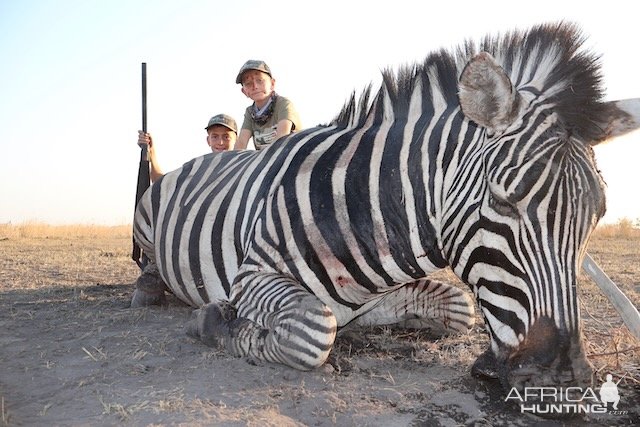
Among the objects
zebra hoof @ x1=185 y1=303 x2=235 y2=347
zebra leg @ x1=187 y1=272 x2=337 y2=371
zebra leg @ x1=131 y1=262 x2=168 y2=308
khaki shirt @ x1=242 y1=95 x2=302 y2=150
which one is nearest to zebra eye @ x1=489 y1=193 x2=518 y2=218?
zebra leg @ x1=187 y1=272 x2=337 y2=371

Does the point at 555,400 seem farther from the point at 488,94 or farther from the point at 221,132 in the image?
the point at 221,132

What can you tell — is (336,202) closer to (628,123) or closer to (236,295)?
(236,295)

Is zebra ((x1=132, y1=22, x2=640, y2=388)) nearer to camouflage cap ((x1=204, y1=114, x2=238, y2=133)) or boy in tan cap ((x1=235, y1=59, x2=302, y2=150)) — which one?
boy in tan cap ((x1=235, y1=59, x2=302, y2=150))

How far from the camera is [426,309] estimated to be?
4.01m

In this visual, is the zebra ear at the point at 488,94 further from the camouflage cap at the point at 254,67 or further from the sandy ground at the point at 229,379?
the camouflage cap at the point at 254,67

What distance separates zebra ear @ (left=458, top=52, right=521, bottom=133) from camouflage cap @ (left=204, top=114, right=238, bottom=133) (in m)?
5.64

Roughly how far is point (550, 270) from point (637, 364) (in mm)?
1355

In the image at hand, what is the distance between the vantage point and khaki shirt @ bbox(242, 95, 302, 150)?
250 inches

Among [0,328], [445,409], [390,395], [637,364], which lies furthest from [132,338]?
[637,364]

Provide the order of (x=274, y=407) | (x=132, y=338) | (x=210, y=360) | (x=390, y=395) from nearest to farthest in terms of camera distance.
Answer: (x=274, y=407) → (x=390, y=395) → (x=210, y=360) → (x=132, y=338)

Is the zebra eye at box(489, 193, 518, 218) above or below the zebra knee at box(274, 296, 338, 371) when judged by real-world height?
above

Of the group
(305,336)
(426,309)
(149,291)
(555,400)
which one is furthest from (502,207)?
(149,291)

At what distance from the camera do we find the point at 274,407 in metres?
2.47

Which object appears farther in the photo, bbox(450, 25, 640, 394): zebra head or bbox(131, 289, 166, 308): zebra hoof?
bbox(131, 289, 166, 308): zebra hoof
